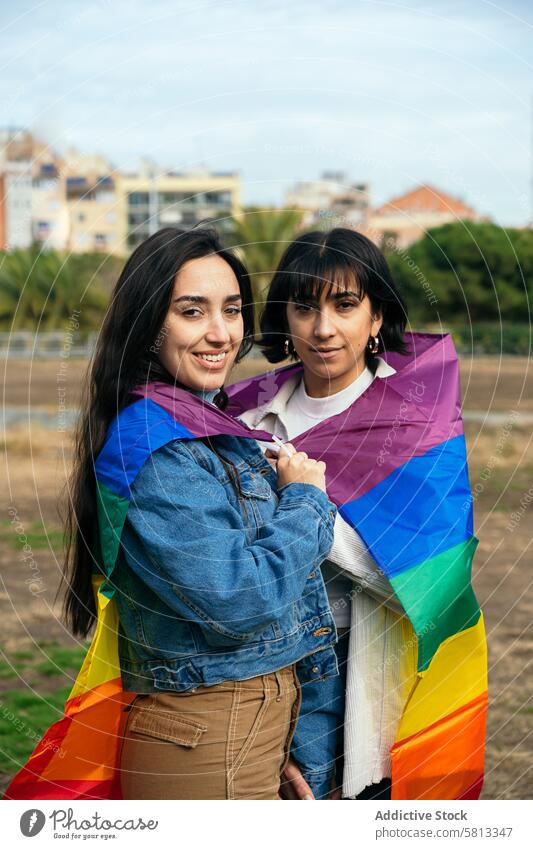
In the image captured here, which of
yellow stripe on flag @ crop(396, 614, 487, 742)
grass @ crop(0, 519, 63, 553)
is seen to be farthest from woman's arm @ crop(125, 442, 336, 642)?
grass @ crop(0, 519, 63, 553)

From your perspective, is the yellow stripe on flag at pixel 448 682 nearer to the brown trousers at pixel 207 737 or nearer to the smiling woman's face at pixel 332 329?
the brown trousers at pixel 207 737

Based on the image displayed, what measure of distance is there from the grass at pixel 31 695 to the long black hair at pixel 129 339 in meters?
2.52

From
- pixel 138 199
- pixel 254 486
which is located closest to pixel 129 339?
pixel 254 486

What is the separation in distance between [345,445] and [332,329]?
0.38 metres

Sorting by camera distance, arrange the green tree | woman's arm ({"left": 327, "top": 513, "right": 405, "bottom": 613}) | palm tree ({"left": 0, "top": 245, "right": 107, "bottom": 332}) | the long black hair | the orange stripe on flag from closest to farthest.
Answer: the long black hair
woman's arm ({"left": 327, "top": 513, "right": 405, "bottom": 613})
the orange stripe on flag
the green tree
palm tree ({"left": 0, "top": 245, "right": 107, "bottom": 332})

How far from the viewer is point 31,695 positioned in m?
6.29

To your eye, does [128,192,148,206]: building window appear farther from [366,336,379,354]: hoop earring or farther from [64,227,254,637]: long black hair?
[64,227,254,637]: long black hair

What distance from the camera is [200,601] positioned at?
240 centimetres

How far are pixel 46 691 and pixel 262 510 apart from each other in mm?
4266

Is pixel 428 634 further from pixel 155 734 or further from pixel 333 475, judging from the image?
pixel 155 734

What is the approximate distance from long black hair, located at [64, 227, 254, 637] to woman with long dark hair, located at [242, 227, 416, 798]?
43cm

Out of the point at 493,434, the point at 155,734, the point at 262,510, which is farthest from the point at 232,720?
the point at 493,434

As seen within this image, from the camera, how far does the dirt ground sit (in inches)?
222

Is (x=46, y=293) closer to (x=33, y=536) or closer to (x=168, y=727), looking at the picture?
(x=33, y=536)
